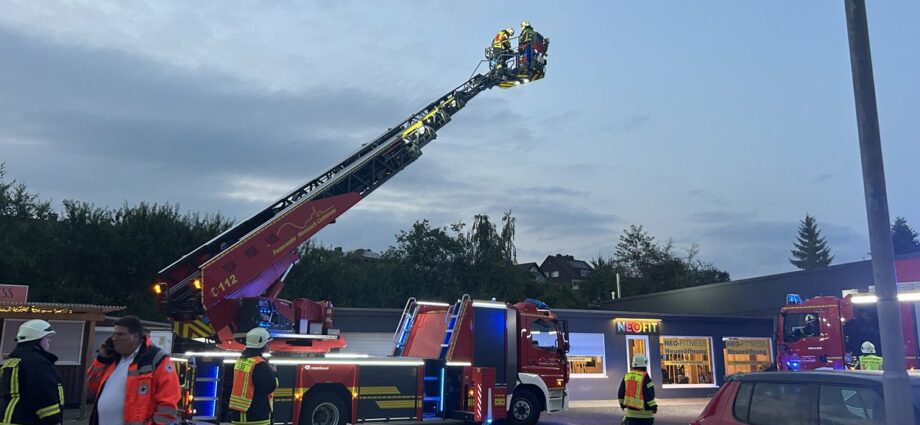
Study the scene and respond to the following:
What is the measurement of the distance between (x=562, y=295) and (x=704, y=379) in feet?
87.0

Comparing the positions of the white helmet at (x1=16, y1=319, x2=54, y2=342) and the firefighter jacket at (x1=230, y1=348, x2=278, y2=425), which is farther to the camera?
the firefighter jacket at (x1=230, y1=348, x2=278, y2=425)

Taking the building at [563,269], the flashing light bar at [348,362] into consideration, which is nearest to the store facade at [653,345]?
the flashing light bar at [348,362]

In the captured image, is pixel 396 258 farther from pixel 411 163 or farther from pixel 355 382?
pixel 355 382

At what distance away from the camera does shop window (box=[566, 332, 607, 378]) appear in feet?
78.8

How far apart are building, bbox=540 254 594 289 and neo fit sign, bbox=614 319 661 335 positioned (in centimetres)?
8863

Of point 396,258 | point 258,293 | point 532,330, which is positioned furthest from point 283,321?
point 396,258

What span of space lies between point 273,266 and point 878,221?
11195 millimetres

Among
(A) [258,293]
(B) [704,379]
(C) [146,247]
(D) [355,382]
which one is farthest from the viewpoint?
(C) [146,247]

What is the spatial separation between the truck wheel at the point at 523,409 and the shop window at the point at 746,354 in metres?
15.5

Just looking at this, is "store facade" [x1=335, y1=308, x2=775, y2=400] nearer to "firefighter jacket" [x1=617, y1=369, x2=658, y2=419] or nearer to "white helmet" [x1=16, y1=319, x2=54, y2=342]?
"firefighter jacket" [x1=617, y1=369, x2=658, y2=419]

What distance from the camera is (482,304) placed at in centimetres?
1439

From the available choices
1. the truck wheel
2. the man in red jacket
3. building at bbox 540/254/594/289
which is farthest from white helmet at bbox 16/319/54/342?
building at bbox 540/254/594/289

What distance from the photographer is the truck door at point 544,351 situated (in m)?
14.9

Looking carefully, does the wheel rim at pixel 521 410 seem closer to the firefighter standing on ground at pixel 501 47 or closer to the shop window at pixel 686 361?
the firefighter standing on ground at pixel 501 47
